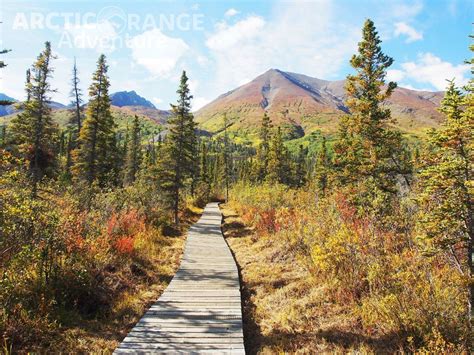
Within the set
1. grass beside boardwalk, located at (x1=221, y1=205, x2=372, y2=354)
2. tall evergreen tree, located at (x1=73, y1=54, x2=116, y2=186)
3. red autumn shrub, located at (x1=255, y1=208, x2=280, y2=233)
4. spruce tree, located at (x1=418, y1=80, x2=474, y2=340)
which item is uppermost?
tall evergreen tree, located at (x1=73, y1=54, x2=116, y2=186)

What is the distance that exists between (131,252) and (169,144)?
11404 millimetres

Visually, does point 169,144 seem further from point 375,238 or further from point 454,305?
point 454,305

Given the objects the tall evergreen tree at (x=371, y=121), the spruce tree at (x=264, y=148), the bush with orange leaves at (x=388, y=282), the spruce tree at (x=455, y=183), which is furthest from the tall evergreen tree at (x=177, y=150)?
the spruce tree at (x=264, y=148)

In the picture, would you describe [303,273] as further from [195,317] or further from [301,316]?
[195,317]

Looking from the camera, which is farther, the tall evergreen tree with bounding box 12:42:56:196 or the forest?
the tall evergreen tree with bounding box 12:42:56:196

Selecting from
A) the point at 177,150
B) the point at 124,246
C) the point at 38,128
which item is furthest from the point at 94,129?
the point at 124,246

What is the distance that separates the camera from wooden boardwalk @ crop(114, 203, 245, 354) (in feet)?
16.3

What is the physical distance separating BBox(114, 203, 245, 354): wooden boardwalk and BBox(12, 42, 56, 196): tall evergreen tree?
64.6ft

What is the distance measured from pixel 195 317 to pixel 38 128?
24.5 meters

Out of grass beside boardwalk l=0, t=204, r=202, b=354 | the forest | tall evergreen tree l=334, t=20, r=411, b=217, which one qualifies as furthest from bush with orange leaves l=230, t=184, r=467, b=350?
tall evergreen tree l=334, t=20, r=411, b=217

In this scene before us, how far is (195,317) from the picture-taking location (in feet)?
19.9

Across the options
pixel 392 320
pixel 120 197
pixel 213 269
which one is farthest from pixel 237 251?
pixel 392 320

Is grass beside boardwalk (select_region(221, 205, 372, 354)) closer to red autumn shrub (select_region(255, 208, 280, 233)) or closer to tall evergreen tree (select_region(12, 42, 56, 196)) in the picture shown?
red autumn shrub (select_region(255, 208, 280, 233))

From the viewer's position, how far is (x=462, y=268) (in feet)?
17.6
